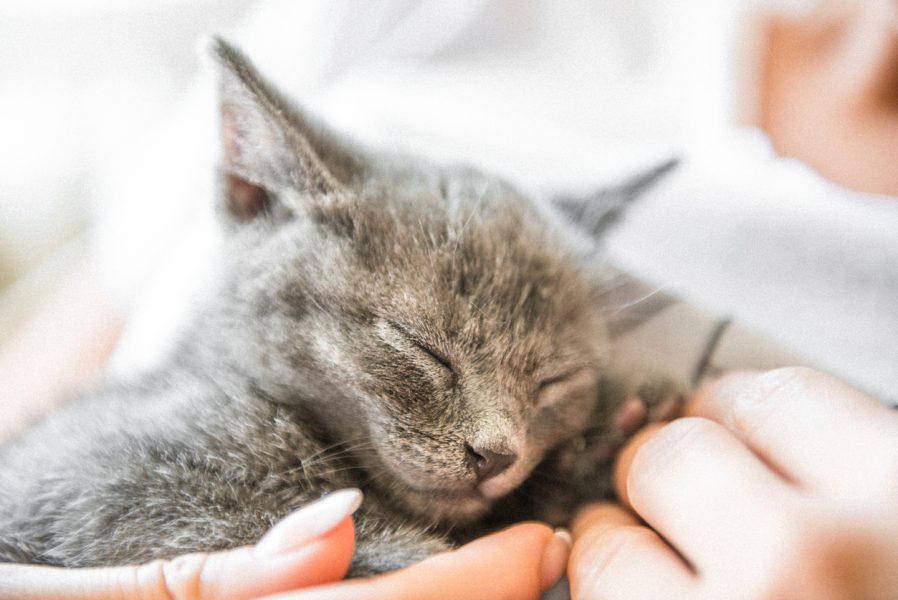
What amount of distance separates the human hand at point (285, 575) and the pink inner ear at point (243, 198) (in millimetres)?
435

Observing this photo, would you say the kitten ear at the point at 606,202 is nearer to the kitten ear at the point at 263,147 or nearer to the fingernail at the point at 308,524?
the kitten ear at the point at 263,147

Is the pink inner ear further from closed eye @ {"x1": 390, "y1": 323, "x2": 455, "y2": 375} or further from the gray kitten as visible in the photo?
closed eye @ {"x1": 390, "y1": 323, "x2": 455, "y2": 375}

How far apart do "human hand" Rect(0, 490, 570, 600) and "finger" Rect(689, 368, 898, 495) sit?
0.31 meters

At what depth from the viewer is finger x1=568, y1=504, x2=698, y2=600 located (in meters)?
0.62

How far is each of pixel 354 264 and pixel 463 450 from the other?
0.26 meters

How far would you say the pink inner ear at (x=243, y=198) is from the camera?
873 millimetres

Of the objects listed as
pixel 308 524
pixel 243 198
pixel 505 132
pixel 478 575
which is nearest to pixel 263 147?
pixel 243 198

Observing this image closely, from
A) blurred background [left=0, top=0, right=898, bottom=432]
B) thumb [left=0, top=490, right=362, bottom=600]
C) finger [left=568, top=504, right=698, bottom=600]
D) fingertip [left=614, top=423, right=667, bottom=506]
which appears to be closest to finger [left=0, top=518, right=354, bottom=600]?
thumb [left=0, top=490, right=362, bottom=600]

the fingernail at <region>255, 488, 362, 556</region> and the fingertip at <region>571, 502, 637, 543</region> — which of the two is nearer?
the fingernail at <region>255, 488, 362, 556</region>

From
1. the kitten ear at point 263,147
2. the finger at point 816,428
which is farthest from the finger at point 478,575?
the kitten ear at point 263,147

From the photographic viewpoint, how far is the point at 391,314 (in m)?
0.75

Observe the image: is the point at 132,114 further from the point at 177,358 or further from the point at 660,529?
the point at 660,529

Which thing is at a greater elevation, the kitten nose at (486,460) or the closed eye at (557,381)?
the kitten nose at (486,460)

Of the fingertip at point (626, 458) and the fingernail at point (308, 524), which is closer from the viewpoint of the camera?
the fingernail at point (308, 524)
